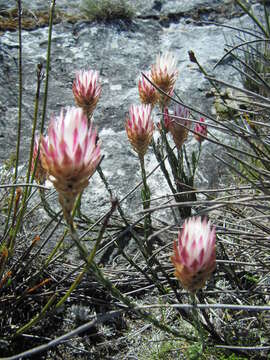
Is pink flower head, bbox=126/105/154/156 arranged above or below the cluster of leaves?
above

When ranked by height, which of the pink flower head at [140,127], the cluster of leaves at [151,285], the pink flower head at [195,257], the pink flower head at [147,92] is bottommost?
the cluster of leaves at [151,285]

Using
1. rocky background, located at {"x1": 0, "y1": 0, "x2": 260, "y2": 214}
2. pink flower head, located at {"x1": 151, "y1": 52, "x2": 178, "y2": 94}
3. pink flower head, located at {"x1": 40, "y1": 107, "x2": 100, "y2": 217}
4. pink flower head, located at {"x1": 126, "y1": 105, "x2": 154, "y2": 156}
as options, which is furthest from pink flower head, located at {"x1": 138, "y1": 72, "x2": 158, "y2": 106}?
pink flower head, located at {"x1": 40, "y1": 107, "x2": 100, "y2": 217}

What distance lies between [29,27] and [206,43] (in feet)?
4.06

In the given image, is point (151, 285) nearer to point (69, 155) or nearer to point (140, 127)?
point (140, 127)

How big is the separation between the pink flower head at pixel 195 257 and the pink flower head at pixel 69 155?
0.25 m

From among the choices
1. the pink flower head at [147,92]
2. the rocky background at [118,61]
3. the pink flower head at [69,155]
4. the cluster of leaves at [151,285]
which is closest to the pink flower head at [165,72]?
the pink flower head at [147,92]

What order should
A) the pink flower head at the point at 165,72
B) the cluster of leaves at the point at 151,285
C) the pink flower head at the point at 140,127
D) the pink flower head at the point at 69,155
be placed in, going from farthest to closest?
the pink flower head at the point at 165,72 < the pink flower head at the point at 140,127 < the cluster of leaves at the point at 151,285 < the pink flower head at the point at 69,155

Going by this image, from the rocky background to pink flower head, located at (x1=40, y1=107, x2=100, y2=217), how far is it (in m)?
1.00

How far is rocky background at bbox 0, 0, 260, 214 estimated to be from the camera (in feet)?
6.57

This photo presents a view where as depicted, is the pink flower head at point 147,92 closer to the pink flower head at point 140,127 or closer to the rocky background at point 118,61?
the pink flower head at point 140,127

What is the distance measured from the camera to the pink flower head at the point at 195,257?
32.7 inches

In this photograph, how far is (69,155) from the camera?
0.77 meters

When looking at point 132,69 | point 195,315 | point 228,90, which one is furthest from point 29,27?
point 195,315

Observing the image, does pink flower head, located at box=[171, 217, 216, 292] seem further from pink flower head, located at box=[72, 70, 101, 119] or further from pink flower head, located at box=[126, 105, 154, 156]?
pink flower head, located at box=[72, 70, 101, 119]
